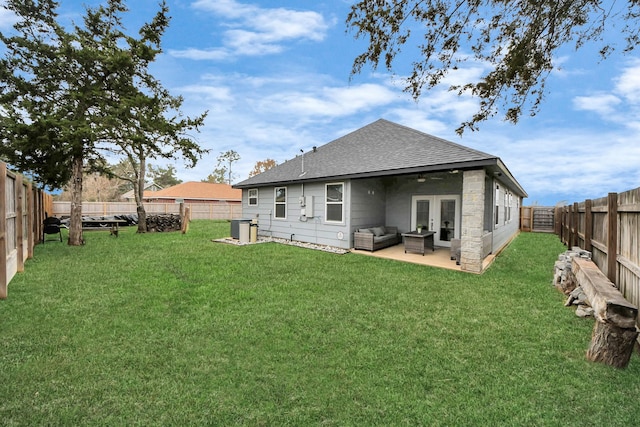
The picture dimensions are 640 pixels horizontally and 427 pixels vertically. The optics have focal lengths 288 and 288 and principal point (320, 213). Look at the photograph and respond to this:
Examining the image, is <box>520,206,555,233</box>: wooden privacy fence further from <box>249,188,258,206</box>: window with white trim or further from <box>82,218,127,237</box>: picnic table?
<box>82,218,127,237</box>: picnic table

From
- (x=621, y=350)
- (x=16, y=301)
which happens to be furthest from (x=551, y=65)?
(x=16, y=301)

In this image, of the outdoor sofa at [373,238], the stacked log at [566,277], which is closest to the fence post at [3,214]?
the outdoor sofa at [373,238]

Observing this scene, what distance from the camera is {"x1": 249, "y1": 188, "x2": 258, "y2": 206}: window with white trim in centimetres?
1362

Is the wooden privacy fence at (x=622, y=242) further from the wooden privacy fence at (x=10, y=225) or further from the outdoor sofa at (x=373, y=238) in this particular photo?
the wooden privacy fence at (x=10, y=225)

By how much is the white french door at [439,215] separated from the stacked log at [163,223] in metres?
12.9

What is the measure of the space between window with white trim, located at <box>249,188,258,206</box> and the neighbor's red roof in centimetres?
1759

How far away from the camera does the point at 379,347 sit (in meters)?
3.16

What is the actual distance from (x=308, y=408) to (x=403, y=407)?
0.73 metres

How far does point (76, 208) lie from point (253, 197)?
6.64 meters

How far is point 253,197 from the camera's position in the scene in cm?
1380

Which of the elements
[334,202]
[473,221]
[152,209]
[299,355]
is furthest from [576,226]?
[152,209]

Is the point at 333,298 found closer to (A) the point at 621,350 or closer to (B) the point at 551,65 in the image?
(A) the point at 621,350

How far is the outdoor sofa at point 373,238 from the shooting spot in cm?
916

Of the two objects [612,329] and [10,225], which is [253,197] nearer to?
[10,225]
